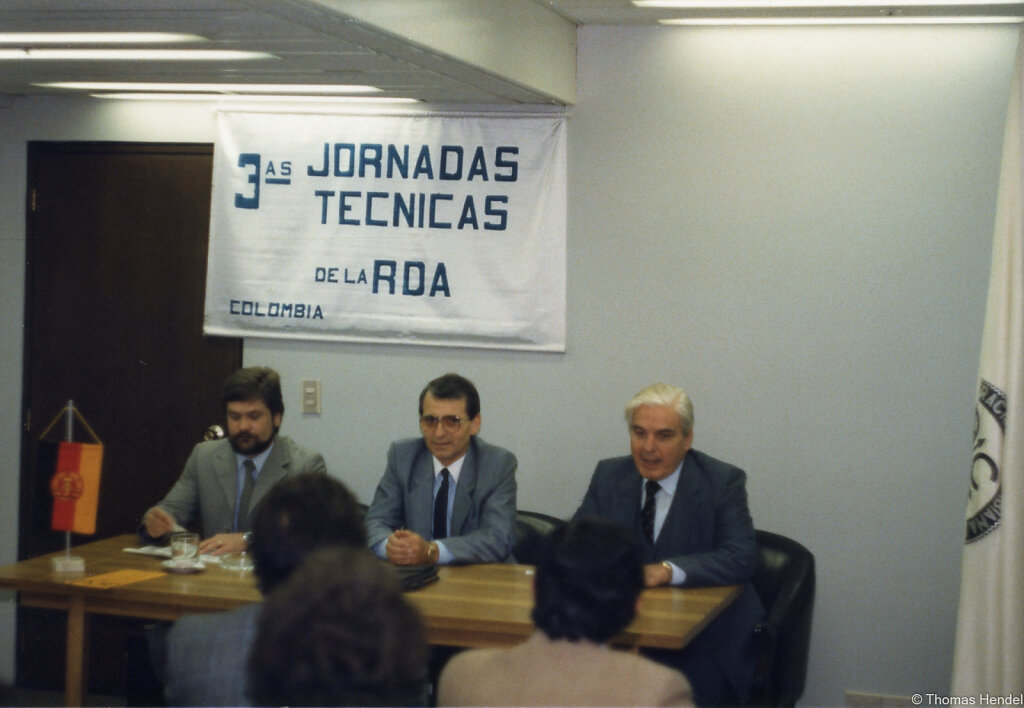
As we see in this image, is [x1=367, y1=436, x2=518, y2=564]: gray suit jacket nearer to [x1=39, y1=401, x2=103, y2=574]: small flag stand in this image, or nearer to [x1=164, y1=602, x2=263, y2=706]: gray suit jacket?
[x1=39, y1=401, x2=103, y2=574]: small flag stand

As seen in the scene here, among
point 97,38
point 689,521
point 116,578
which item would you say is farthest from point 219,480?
point 689,521

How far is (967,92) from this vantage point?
187 inches

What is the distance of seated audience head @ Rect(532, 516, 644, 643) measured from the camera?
242 centimetres

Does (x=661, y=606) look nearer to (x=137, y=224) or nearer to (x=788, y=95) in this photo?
(x=788, y=95)

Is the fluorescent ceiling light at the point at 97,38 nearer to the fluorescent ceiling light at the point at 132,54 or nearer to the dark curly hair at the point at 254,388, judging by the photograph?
the fluorescent ceiling light at the point at 132,54

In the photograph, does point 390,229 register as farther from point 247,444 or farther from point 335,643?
point 335,643

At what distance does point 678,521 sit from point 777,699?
0.73m

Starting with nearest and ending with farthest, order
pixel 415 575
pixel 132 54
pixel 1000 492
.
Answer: pixel 1000 492 → pixel 415 575 → pixel 132 54

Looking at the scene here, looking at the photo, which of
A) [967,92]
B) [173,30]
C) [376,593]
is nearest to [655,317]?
[967,92]

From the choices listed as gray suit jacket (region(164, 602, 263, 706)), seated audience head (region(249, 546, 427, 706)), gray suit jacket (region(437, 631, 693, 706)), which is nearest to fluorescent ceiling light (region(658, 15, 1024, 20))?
gray suit jacket (region(437, 631, 693, 706))

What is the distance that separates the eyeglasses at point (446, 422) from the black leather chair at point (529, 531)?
0.48m

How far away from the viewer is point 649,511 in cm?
436

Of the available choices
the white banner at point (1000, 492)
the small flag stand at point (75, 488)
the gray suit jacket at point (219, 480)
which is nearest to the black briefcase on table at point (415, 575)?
the gray suit jacket at point (219, 480)

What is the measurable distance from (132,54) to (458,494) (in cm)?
200
